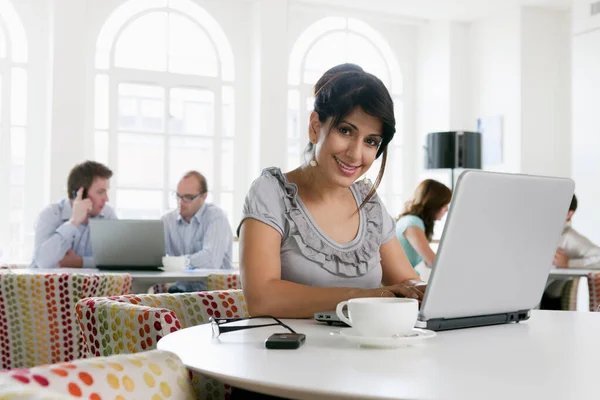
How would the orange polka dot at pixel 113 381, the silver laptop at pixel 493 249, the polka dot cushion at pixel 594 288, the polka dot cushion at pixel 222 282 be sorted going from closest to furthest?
the orange polka dot at pixel 113 381 → the silver laptop at pixel 493 249 → the polka dot cushion at pixel 222 282 → the polka dot cushion at pixel 594 288

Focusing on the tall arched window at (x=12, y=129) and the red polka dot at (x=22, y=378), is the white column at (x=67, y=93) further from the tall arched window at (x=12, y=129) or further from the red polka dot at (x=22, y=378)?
the red polka dot at (x=22, y=378)

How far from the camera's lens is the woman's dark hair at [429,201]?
4.93 metres

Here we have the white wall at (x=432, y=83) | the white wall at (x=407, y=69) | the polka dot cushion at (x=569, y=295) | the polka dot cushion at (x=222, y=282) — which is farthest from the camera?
the white wall at (x=407, y=69)

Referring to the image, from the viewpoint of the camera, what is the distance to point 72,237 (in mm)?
4598

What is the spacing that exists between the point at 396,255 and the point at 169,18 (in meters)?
5.75

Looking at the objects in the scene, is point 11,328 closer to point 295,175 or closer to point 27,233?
point 295,175

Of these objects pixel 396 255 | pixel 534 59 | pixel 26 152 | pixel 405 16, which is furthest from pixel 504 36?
pixel 396 255

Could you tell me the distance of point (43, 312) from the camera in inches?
111

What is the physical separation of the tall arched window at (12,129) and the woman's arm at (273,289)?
5.34 m

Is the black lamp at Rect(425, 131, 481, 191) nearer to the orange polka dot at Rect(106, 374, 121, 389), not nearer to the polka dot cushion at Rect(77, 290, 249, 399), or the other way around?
the polka dot cushion at Rect(77, 290, 249, 399)

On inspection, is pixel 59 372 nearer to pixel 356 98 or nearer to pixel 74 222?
pixel 356 98

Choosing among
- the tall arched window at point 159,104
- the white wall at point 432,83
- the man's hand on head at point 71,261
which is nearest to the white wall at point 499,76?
the white wall at point 432,83

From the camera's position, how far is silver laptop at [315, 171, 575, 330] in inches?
49.8

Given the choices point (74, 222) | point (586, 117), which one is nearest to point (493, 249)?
point (74, 222)
